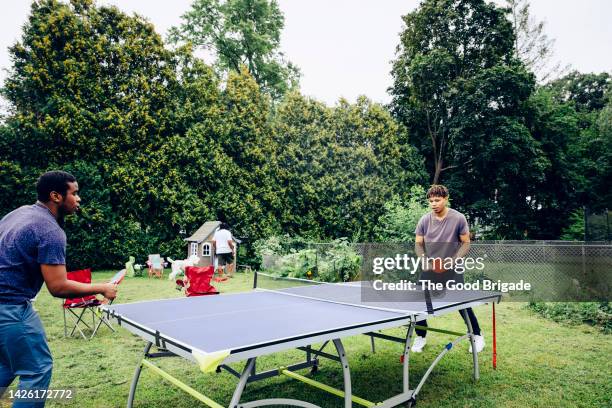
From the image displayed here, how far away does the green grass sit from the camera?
13.5 feet

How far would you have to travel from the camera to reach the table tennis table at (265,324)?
244cm

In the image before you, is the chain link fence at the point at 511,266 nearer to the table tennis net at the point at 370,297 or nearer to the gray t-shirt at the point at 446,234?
the gray t-shirt at the point at 446,234

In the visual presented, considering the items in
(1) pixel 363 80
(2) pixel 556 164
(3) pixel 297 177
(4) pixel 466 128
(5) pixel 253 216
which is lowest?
(5) pixel 253 216

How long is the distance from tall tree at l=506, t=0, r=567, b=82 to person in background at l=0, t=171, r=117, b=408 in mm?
30930

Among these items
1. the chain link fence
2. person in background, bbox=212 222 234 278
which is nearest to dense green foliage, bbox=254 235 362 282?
the chain link fence

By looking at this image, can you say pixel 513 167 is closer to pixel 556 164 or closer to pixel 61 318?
pixel 556 164

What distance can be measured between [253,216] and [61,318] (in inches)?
403

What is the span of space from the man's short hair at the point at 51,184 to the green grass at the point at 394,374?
7.70ft

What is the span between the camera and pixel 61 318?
24.2 ft

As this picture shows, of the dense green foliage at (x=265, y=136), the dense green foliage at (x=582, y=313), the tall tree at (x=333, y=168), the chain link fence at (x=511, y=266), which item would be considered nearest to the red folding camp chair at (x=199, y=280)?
the chain link fence at (x=511, y=266)

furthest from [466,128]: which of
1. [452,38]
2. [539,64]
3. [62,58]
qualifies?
[62,58]

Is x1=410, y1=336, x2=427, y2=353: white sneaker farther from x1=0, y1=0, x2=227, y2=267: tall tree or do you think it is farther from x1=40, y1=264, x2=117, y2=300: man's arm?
x1=0, y1=0, x2=227, y2=267: tall tree

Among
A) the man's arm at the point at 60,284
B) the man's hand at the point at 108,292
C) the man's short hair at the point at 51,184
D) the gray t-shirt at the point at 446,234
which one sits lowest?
the man's hand at the point at 108,292

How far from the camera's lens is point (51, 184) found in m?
2.82
